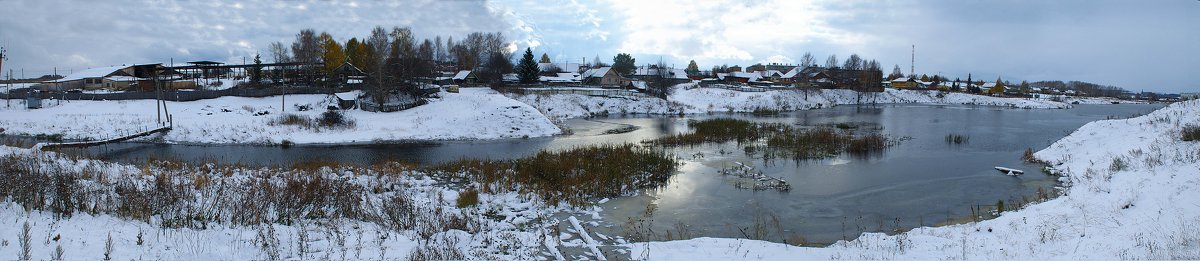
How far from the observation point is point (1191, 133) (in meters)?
15.2

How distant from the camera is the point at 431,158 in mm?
25250

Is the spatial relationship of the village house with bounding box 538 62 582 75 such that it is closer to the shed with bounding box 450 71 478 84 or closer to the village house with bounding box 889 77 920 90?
the shed with bounding box 450 71 478 84

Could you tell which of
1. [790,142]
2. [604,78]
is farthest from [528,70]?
[790,142]

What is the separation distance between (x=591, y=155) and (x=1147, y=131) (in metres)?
17.0

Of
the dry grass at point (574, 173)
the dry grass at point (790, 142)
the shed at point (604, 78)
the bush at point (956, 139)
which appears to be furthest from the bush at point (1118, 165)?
the shed at point (604, 78)

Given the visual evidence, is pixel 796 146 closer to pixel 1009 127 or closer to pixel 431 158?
pixel 431 158

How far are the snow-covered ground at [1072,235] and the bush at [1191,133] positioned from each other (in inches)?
79.4

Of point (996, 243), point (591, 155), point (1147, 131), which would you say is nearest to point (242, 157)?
point (591, 155)

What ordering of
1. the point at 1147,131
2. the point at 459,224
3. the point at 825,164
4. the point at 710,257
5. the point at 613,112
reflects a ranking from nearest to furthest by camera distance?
1. the point at 710,257
2. the point at 459,224
3. the point at 1147,131
4. the point at 825,164
5. the point at 613,112

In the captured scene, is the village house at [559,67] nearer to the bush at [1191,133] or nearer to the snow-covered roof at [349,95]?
the snow-covered roof at [349,95]

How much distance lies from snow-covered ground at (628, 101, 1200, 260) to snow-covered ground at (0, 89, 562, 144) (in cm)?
2566

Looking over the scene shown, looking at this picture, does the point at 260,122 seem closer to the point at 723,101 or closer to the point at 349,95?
the point at 349,95

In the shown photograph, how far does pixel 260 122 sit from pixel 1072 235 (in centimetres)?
3697

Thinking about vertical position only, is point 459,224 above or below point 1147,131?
below
